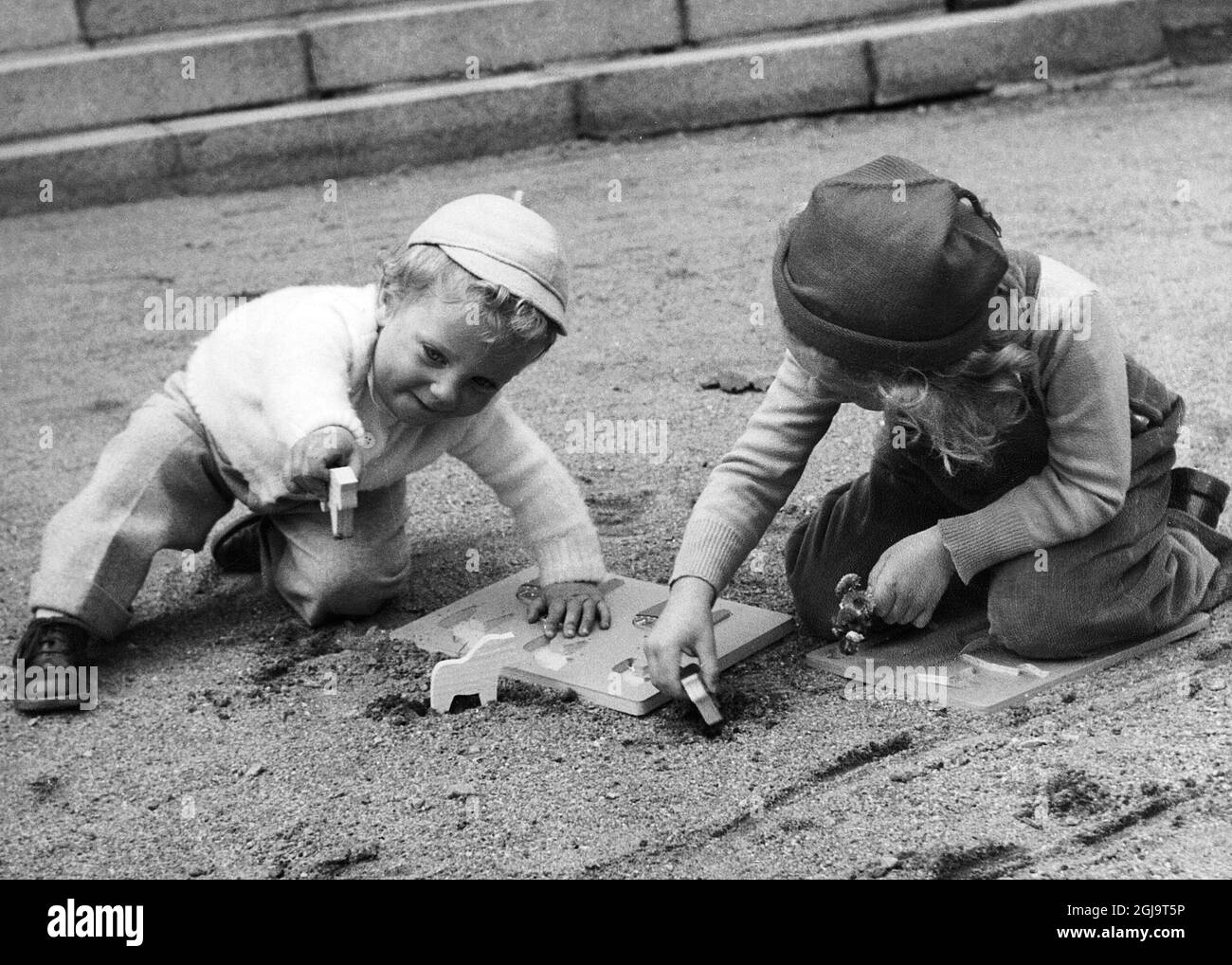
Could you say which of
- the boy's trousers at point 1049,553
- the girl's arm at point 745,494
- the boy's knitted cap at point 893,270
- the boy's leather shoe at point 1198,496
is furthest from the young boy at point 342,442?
the boy's leather shoe at point 1198,496

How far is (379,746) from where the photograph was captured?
7.13 feet

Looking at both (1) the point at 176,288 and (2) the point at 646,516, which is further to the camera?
(1) the point at 176,288

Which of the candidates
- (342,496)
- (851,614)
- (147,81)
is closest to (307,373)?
(342,496)

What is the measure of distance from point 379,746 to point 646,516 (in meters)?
0.93

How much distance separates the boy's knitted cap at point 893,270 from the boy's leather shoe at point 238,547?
131 cm

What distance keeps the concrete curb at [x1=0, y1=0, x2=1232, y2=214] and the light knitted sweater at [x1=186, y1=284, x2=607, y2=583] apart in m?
3.46

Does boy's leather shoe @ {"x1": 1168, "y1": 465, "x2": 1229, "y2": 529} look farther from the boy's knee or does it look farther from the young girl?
the boy's knee

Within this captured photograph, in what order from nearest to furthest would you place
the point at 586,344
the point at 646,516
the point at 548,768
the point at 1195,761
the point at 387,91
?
the point at 1195,761
the point at 548,768
the point at 646,516
the point at 586,344
the point at 387,91

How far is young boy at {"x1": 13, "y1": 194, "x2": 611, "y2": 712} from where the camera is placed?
2318 mm

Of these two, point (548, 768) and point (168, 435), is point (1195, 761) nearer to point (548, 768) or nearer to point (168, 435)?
point (548, 768)

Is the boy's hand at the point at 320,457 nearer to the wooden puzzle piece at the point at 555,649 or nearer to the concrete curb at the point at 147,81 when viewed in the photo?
the wooden puzzle piece at the point at 555,649

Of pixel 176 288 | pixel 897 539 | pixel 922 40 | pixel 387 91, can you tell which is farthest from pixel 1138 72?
pixel 897 539

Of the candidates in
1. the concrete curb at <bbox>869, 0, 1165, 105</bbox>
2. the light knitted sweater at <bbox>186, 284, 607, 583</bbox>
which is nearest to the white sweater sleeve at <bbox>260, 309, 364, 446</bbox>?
the light knitted sweater at <bbox>186, 284, 607, 583</bbox>

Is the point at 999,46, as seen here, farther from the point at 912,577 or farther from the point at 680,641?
the point at 680,641
